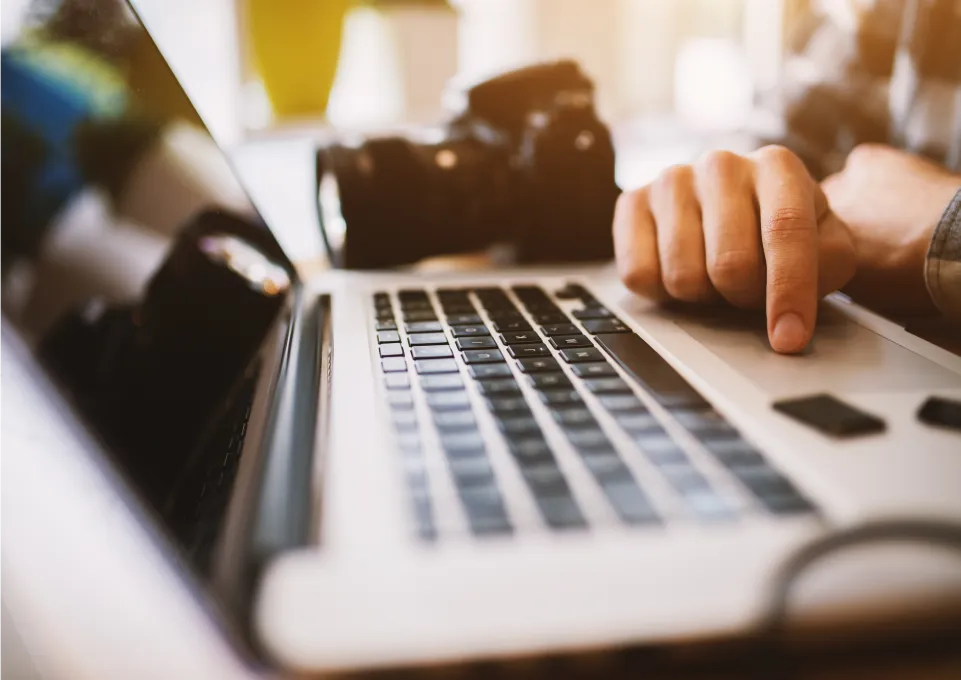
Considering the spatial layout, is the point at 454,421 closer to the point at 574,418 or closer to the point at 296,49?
the point at 574,418

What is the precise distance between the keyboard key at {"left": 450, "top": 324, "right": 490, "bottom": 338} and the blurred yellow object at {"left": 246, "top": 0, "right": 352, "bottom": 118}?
0.83 meters

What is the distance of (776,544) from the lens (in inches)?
7.9

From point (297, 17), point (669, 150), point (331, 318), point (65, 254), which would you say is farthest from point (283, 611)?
point (669, 150)

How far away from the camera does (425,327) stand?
1.34ft

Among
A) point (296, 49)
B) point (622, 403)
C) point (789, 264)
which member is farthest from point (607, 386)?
point (296, 49)

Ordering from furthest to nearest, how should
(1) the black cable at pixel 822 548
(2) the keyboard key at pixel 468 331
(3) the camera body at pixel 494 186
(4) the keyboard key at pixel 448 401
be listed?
(3) the camera body at pixel 494 186 < (2) the keyboard key at pixel 468 331 < (4) the keyboard key at pixel 448 401 < (1) the black cable at pixel 822 548

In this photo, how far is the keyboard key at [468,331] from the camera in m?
0.39

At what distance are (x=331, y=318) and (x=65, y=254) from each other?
18cm

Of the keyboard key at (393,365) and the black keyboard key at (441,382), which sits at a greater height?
the black keyboard key at (441,382)

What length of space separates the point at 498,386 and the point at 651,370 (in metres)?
0.07

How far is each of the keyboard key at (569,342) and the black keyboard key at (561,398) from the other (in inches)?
2.6

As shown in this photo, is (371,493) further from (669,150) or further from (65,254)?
(669,150)

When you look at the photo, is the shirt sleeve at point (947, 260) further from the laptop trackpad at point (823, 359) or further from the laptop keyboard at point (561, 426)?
the laptop keyboard at point (561, 426)

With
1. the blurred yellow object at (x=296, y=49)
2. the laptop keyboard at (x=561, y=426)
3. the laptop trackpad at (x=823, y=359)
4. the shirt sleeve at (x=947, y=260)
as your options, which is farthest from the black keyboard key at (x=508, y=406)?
the blurred yellow object at (x=296, y=49)
